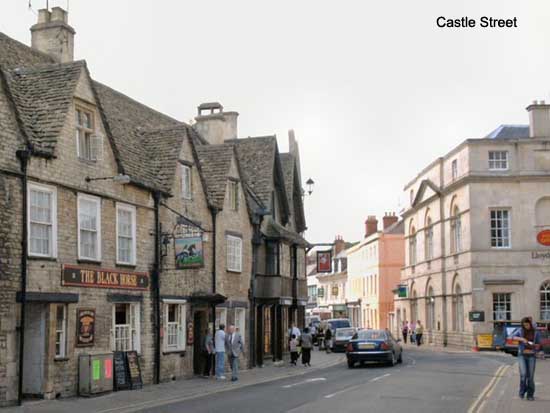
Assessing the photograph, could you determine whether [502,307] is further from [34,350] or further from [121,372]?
[34,350]

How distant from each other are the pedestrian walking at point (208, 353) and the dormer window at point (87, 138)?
27.0 ft

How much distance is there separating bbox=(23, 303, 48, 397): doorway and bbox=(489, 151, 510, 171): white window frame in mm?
38349

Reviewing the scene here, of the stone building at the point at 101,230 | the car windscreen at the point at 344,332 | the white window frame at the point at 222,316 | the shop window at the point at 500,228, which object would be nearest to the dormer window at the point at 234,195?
the stone building at the point at 101,230

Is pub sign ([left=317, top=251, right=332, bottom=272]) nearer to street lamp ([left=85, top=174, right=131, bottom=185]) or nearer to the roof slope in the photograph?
Result: the roof slope

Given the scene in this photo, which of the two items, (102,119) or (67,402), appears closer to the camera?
(67,402)

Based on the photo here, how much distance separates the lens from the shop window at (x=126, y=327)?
944 inches

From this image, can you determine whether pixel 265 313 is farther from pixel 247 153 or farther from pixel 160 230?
pixel 160 230

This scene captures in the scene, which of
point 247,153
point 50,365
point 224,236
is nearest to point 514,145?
point 247,153

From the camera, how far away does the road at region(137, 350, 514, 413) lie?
17703 millimetres

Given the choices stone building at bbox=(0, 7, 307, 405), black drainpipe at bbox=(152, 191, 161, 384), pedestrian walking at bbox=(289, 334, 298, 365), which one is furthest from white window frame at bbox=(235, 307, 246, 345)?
black drainpipe at bbox=(152, 191, 161, 384)

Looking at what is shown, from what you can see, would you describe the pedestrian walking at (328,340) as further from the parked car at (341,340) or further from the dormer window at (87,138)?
the dormer window at (87,138)

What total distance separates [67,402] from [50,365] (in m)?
0.99

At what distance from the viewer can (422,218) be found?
65.4 metres

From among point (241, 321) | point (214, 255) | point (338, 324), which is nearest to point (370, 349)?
point (241, 321)
